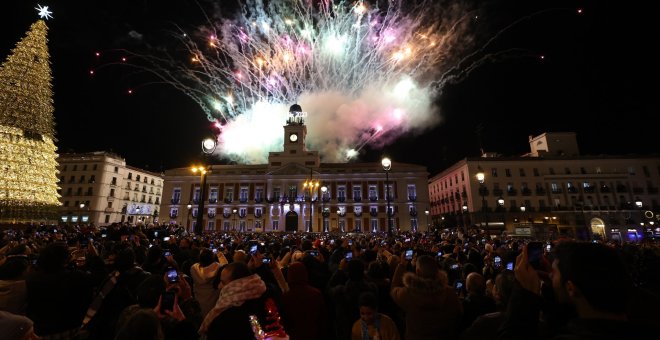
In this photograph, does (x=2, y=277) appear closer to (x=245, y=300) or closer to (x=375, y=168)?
(x=245, y=300)

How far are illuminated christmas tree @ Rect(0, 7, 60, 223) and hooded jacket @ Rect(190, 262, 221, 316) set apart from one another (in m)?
23.4

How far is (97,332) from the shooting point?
3639mm

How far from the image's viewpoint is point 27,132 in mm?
20719

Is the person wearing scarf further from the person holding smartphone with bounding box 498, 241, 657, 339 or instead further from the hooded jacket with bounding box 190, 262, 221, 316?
the hooded jacket with bounding box 190, 262, 221, 316

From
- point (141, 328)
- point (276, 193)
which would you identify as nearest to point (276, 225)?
point (276, 193)

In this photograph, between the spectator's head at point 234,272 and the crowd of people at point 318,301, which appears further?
the spectator's head at point 234,272

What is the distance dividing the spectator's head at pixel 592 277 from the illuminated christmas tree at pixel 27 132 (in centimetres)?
2775

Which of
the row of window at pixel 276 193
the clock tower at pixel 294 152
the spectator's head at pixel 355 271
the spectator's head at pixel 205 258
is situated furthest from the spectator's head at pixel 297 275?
the clock tower at pixel 294 152

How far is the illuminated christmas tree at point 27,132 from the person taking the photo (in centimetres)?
1980

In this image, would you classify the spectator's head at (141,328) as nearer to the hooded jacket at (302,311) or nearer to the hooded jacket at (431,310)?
the hooded jacket at (302,311)

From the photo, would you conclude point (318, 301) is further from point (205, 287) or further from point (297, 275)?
point (205, 287)

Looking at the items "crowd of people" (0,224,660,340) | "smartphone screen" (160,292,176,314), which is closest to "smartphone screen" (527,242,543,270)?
"crowd of people" (0,224,660,340)

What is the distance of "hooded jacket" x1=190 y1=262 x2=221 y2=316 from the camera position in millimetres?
4508

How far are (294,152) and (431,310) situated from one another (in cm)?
5838
